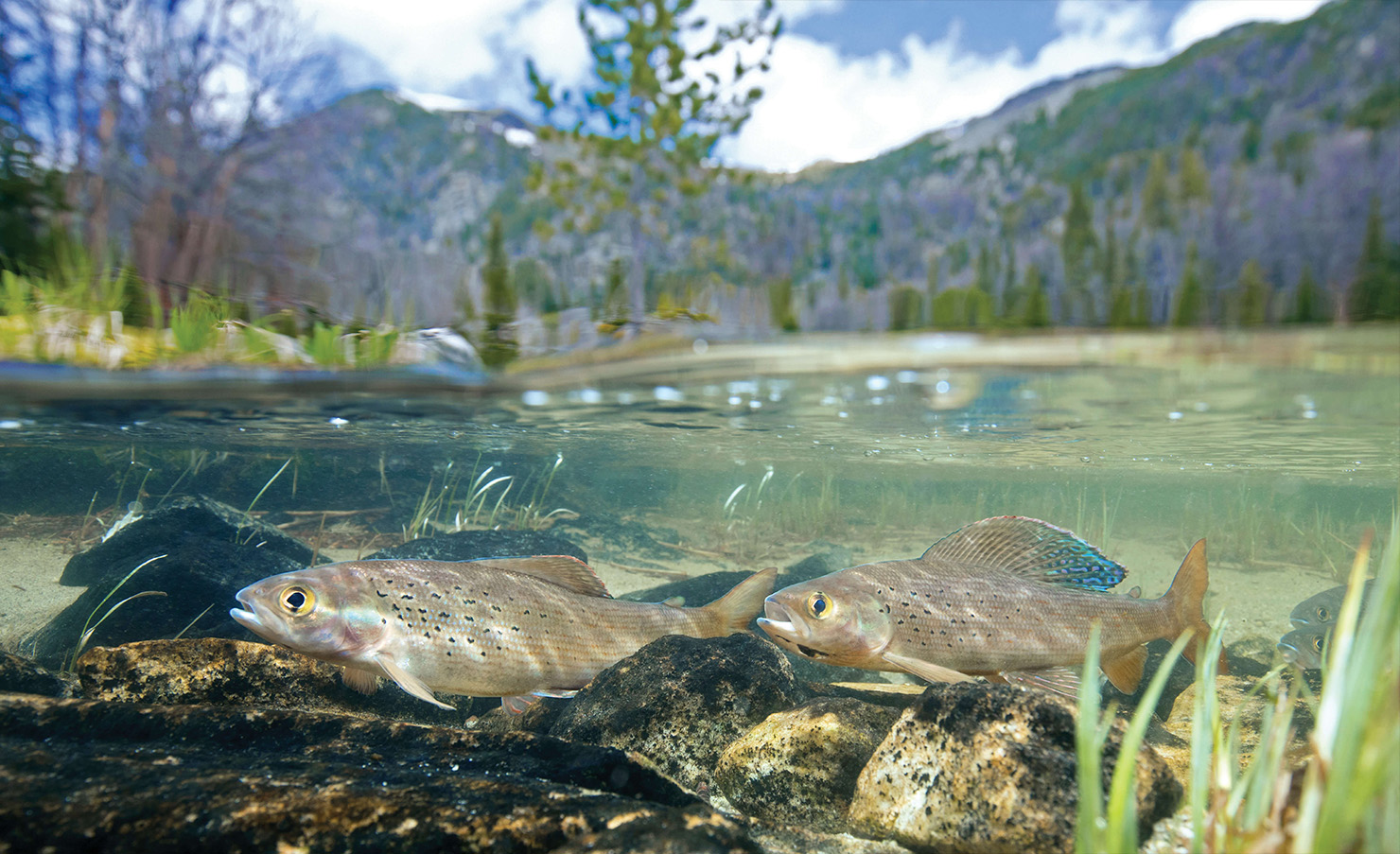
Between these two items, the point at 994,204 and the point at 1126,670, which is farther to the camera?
the point at 994,204

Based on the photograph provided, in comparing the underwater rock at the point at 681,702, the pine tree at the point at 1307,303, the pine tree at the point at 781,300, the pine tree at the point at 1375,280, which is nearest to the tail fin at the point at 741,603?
the underwater rock at the point at 681,702

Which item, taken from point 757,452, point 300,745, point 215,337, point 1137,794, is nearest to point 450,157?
point 215,337

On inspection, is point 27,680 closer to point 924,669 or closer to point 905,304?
point 924,669

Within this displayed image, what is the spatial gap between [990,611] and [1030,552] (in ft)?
2.66

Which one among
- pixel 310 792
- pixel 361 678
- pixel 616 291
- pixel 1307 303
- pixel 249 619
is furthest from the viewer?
pixel 616 291

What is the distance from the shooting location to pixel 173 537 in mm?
8523

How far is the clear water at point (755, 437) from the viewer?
8.23 meters

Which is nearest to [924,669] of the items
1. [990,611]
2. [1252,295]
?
[990,611]

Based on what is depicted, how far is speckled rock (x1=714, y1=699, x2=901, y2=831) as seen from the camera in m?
3.72

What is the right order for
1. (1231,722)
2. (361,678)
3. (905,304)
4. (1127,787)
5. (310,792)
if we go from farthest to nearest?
(905,304), (361,678), (1231,722), (310,792), (1127,787)

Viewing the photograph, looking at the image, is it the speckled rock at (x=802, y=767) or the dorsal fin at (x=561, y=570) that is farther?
the dorsal fin at (x=561, y=570)

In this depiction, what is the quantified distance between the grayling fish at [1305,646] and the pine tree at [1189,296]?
379 centimetres

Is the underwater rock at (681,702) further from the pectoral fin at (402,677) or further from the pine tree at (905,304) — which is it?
the pine tree at (905,304)

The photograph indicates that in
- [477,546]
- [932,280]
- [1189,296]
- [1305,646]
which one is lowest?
[1305,646]
